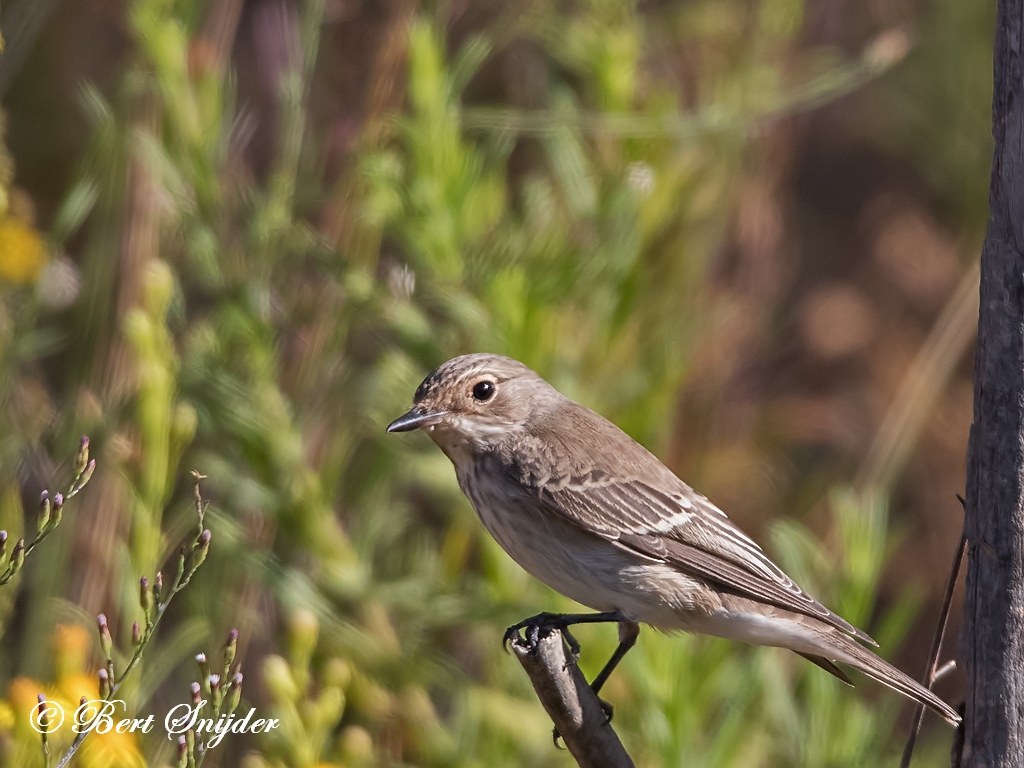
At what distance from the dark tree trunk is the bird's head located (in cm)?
142

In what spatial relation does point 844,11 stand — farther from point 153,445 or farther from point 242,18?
point 153,445

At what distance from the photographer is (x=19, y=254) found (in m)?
3.47

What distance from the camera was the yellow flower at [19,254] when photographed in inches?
137

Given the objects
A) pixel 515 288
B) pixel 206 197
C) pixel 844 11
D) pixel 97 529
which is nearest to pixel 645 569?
pixel 515 288

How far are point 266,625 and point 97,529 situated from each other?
768mm

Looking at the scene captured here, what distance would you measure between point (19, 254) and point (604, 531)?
1.85 m

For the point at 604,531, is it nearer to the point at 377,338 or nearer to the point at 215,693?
the point at 215,693

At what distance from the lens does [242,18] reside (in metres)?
6.08

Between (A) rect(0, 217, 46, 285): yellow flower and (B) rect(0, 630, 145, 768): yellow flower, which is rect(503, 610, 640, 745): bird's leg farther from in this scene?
(A) rect(0, 217, 46, 285): yellow flower

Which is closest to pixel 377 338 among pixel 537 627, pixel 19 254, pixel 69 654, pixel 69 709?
pixel 19 254

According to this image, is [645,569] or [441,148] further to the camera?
[441,148]

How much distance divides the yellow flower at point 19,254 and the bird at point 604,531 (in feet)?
3.96

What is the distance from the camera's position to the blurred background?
3.54 metres

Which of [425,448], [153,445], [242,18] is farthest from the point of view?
[242,18]
